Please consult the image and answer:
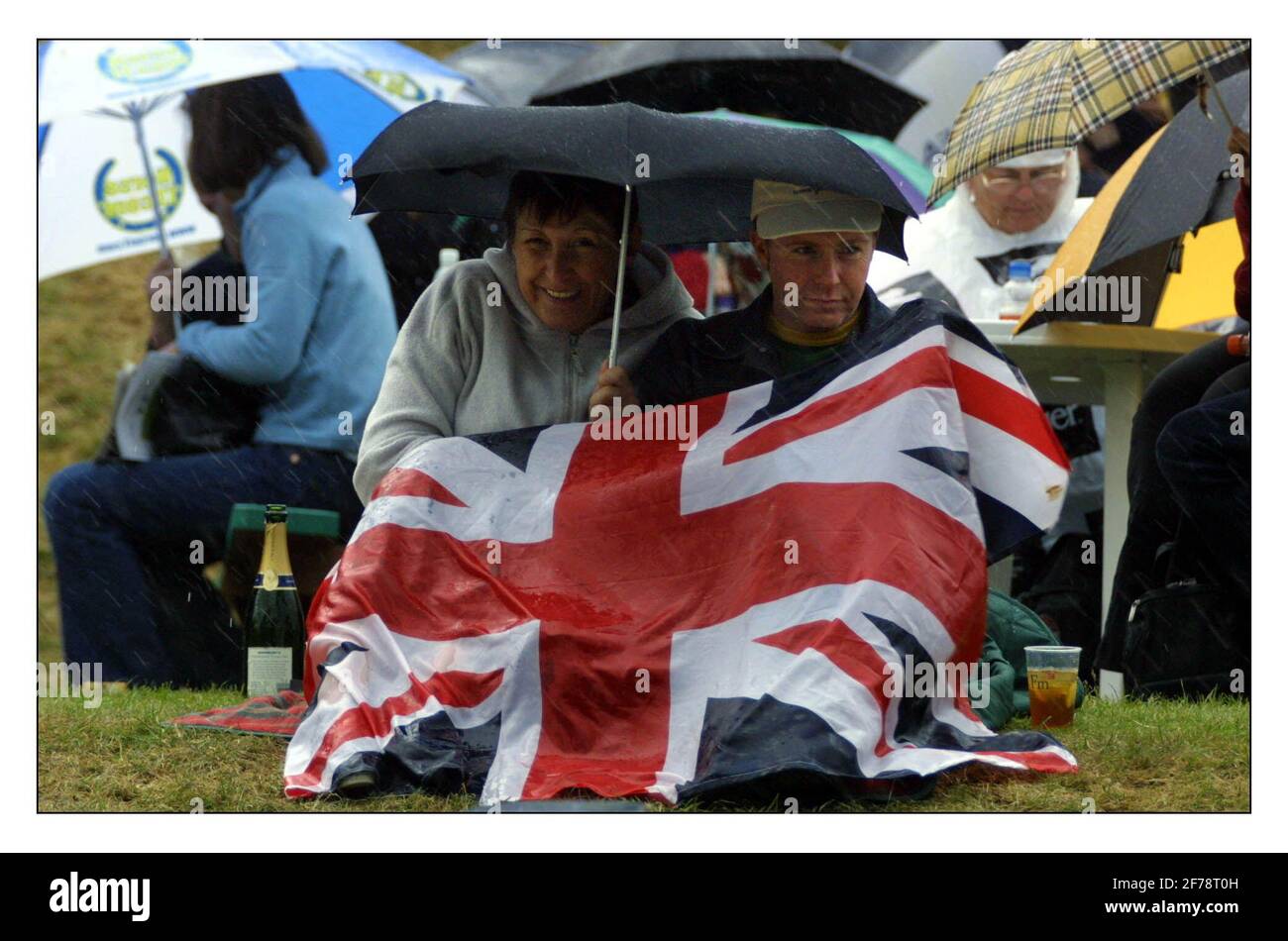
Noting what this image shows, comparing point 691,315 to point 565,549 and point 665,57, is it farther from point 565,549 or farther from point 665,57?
point 665,57

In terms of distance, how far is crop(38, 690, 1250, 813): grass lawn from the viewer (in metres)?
3.95

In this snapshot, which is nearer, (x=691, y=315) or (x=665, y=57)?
(x=691, y=315)

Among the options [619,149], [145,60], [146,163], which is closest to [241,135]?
[145,60]

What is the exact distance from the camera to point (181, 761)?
4.43m

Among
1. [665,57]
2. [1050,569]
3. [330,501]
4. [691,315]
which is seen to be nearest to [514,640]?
[691,315]

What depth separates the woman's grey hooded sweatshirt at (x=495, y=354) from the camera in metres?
5.05

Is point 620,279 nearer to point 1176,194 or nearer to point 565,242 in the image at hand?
point 565,242

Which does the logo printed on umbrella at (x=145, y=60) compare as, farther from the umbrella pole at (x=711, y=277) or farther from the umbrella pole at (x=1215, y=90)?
the umbrella pole at (x=1215, y=90)

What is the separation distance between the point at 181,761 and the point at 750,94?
19.8ft

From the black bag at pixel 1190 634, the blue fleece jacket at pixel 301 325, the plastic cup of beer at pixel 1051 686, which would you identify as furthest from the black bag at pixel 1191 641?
the blue fleece jacket at pixel 301 325

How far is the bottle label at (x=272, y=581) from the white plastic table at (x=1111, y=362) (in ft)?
8.19

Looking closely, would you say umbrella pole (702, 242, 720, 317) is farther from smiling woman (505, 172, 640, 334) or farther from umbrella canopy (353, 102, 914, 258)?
umbrella canopy (353, 102, 914, 258)

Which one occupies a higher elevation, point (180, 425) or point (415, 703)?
point (180, 425)

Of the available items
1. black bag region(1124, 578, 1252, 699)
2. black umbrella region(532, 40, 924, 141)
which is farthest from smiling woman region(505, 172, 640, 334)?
black umbrella region(532, 40, 924, 141)
